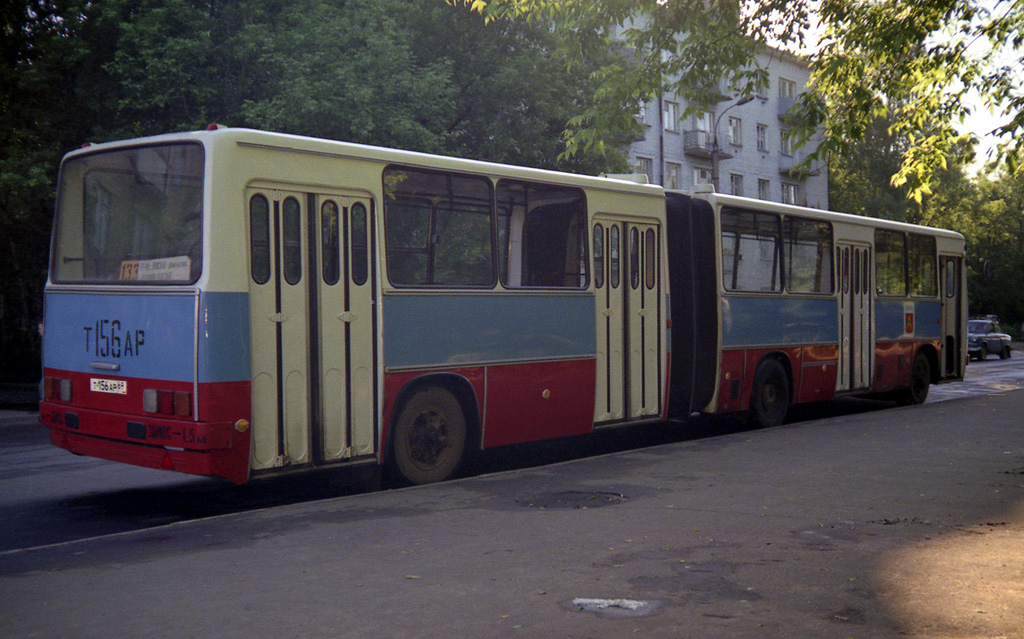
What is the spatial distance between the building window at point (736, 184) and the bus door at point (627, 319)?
1762 inches

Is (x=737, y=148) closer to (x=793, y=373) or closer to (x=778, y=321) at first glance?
(x=793, y=373)

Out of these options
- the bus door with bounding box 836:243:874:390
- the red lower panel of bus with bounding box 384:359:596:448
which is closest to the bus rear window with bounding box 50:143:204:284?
the red lower panel of bus with bounding box 384:359:596:448

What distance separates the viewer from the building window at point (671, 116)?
51250 millimetres

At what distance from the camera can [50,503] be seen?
934 centimetres

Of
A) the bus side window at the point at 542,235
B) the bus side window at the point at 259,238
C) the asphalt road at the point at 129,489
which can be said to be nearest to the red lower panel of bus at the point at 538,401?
the asphalt road at the point at 129,489

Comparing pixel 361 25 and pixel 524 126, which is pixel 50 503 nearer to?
pixel 361 25

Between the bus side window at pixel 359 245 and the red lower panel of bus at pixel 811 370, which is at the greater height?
the bus side window at pixel 359 245

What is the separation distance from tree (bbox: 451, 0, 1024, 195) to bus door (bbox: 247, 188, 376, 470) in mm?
4579

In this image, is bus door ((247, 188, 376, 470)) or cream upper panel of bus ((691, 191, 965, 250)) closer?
bus door ((247, 188, 376, 470))

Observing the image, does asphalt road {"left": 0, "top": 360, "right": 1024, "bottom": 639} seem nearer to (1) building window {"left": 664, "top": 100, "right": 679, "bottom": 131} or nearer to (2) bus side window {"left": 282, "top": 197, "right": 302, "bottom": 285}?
(2) bus side window {"left": 282, "top": 197, "right": 302, "bottom": 285}

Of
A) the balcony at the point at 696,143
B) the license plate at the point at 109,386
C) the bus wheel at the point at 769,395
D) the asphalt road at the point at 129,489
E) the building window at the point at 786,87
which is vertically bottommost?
the asphalt road at the point at 129,489

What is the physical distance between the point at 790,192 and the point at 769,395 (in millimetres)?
49197

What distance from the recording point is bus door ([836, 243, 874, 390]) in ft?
55.3

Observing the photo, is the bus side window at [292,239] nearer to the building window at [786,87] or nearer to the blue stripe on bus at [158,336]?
the blue stripe on bus at [158,336]
